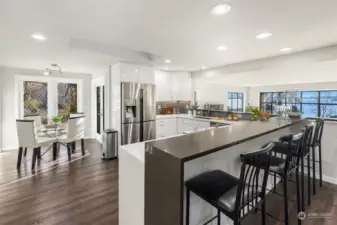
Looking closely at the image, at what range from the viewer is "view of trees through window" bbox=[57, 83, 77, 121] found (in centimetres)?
617

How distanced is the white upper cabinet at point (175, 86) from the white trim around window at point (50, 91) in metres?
2.84

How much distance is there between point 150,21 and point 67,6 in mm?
911

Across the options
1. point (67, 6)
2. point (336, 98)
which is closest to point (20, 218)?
point (67, 6)

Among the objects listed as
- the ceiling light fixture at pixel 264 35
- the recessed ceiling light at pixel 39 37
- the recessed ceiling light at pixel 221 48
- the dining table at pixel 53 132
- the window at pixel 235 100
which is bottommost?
the dining table at pixel 53 132

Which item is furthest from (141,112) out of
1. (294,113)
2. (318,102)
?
(318,102)

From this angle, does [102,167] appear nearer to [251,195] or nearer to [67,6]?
[67,6]

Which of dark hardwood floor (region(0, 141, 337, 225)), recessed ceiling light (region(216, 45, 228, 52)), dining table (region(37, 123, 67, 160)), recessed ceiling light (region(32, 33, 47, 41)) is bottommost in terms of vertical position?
dark hardwood floor (region(0, 141, 337, 225))

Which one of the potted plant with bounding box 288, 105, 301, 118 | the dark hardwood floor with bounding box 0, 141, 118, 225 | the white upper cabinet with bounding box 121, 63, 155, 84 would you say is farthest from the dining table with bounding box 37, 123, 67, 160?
the potted plant with bounding box 288, 105, 301, 118

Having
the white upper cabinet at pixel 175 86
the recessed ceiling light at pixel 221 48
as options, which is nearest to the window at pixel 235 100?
the white upper cabinet at pixel 175 86

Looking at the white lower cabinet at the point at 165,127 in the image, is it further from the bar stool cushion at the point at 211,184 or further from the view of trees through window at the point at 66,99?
the bar stool cushion at the point at 211,184

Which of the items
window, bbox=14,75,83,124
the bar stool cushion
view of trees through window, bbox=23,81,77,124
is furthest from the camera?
view of trees through window, bbox=23,81,77,124

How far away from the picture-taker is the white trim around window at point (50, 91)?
17.9ft

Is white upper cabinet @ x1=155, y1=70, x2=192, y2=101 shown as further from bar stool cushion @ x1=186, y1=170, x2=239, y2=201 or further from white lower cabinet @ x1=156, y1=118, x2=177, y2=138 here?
bar stool cushion @ x1=186, y1=170, x2=239, y2=201

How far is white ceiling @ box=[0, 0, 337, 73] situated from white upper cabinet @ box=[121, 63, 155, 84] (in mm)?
469
